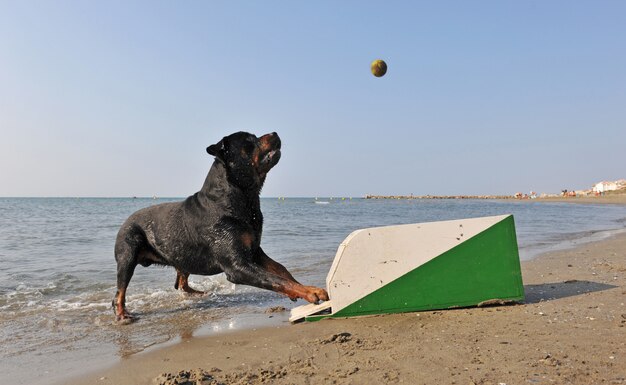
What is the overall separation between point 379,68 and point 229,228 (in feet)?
14.2

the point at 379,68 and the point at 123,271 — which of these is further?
the point at 379,68

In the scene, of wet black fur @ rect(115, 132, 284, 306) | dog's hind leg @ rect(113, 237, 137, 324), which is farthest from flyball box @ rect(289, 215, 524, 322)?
dog's hind leg @ rect(113, 237, 137, 324)

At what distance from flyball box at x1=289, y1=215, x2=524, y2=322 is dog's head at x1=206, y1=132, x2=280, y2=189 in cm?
113

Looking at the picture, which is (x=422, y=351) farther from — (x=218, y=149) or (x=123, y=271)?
(x=123, y=271)

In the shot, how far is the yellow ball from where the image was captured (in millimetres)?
7105

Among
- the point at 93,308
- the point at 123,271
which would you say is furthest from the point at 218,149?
the point at 93,308

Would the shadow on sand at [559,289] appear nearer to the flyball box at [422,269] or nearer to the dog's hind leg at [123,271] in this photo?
the flyball box at [422,269]

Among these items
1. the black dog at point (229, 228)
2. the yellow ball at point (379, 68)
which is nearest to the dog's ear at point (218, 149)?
the black dog at point (229, 228)

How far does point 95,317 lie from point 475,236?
144 inches

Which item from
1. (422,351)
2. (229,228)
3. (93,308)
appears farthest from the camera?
(93,308)

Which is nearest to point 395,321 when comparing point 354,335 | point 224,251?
point 354,335

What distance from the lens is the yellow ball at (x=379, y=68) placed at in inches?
280

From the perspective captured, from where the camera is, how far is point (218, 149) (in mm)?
4082

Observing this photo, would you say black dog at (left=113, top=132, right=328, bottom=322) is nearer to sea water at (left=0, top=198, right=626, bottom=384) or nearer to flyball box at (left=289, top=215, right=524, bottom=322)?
flyball box at (left=289, top=215, right=524, bottom=322)
